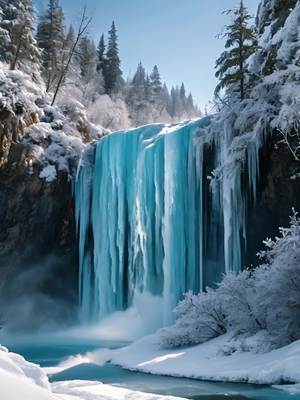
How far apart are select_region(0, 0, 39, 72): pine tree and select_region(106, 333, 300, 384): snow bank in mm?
22351

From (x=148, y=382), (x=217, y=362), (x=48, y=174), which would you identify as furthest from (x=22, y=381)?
(x=48, y=174)

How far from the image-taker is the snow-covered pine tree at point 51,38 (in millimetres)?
39088


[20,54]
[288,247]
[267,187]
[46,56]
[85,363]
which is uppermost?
[46,56]

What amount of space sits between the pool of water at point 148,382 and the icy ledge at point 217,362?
0.29 metres

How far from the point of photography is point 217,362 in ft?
37.2

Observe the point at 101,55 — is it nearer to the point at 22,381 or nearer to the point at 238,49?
the point at 238,49

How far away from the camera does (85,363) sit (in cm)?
1388

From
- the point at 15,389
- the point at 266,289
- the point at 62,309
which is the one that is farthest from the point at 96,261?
the point at 15,389

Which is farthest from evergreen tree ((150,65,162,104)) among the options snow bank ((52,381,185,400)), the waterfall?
snow bank ((52,381,185,400))

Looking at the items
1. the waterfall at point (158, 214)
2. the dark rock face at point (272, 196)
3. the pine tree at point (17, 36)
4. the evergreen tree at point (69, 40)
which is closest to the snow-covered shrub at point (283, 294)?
the waterfall at point (158, 214)

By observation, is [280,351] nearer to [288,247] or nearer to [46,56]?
[288,247]

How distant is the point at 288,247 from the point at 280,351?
2.71 meters

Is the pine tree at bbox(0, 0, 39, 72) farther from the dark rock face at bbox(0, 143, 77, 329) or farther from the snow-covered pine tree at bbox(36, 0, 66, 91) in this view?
the dark rock face at bbox(0, 143, 77, 329)

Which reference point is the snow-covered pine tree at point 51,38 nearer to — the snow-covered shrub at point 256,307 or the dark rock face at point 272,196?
the dark rock face at point 272,196
